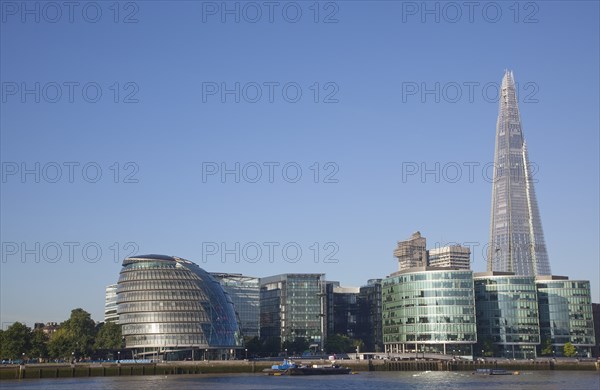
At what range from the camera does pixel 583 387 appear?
408 ft

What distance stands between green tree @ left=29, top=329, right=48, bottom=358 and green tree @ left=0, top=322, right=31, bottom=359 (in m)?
1.26

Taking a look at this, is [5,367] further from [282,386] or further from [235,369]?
[282,386]

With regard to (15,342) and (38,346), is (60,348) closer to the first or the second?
(38,346)

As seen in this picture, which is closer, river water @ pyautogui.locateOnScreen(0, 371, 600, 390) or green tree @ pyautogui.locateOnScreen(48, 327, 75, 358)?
river water @ pyautogui.locateOnScreen(0, 371, 600, 390)

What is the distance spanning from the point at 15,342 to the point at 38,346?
6.65 m

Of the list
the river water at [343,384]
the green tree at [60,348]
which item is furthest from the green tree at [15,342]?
the river water at [343,384]

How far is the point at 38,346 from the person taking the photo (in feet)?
621

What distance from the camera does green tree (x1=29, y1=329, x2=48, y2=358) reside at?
188 metres

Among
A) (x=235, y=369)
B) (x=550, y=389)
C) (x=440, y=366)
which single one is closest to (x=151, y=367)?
(x=235, y=369)

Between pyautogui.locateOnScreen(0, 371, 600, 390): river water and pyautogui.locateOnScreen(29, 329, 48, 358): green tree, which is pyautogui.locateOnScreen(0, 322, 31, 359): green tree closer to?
pyautogui.locateOnScreen(29, 329, 48, 358): green tree

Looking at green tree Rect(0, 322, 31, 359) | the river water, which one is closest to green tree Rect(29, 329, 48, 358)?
green tree Rect(0, 322, 31, 359)

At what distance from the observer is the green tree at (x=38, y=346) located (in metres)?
188

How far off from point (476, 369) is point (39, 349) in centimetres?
10309

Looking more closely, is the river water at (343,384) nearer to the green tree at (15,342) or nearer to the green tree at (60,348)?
the green tree at (15,342)
